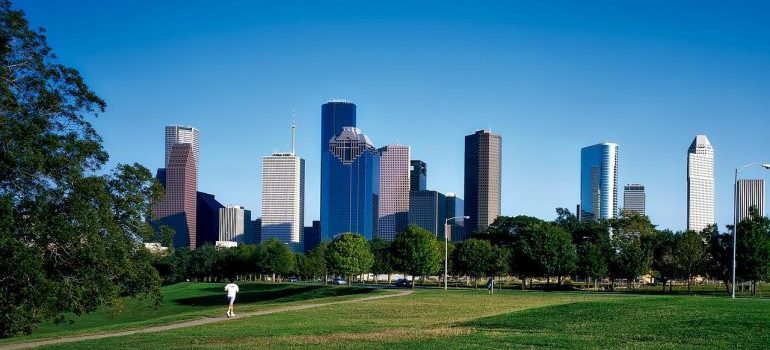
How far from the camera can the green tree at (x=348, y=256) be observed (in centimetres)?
11400

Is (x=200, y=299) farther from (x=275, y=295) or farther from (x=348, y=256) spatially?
(x=348, y=256)

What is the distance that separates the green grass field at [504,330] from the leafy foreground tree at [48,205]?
6.92 meters

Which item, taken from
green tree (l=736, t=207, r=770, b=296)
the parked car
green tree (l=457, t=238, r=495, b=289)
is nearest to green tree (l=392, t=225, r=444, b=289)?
green tree (l=457, t=238, r=495, b=289)

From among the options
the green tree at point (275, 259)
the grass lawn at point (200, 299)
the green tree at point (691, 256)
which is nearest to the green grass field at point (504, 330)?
the grass lawn at point (200, 299)

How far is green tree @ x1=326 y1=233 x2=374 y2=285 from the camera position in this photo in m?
114

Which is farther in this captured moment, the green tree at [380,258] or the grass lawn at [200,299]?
the green tree at [380,258]

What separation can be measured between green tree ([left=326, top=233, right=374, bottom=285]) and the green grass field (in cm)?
7357

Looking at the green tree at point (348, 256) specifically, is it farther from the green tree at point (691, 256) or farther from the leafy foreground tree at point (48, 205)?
the leafy foreground tree at point (48, 205)

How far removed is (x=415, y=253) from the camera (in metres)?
103

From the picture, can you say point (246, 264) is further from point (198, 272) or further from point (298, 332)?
point (298, 332)

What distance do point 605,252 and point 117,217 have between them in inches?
3200

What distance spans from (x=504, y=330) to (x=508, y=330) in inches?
7.5

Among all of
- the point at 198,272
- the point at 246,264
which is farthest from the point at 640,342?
the point at 198,272

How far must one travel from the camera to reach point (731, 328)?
1030 inches
